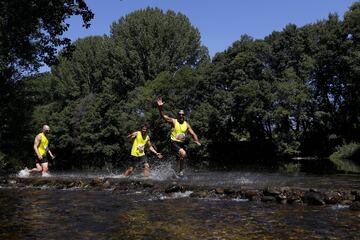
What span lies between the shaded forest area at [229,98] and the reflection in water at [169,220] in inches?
1740

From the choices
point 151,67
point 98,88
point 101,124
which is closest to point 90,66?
point 98,88

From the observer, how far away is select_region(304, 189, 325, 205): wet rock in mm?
11797

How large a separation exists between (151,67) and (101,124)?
13.0 meters

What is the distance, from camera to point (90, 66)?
7675cm

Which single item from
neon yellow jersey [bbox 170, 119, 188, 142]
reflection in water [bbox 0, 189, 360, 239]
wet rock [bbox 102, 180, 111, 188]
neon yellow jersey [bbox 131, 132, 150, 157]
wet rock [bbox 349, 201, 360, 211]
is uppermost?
neon yellow jersey [bbox 170, 119, 188, 142]

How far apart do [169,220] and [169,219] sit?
0.38 feet

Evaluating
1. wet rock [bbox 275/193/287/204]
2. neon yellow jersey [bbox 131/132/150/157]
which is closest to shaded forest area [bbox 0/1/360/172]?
neon yellow jersey [bbox 131/132/150/157]

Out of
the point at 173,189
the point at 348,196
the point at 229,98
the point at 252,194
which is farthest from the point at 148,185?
the point at 229,98

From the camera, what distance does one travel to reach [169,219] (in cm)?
1013

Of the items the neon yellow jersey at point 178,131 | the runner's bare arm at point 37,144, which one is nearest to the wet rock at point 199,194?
the neon yellow jersey at point 178,131

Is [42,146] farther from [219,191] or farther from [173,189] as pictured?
[219,191]

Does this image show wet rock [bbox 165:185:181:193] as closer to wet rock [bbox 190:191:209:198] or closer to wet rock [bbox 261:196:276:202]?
wet rock [bbox 190:191:209:198]

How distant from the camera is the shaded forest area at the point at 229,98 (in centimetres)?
6016

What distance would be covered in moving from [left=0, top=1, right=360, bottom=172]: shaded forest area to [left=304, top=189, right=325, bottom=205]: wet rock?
4491 cm
